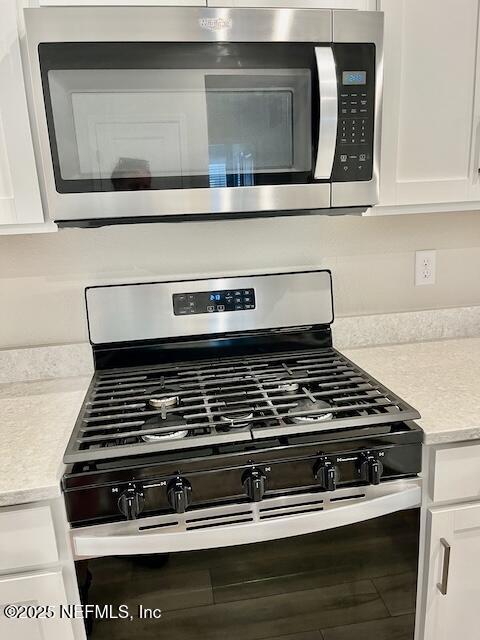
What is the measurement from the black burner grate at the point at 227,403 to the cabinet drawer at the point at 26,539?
0.12 meters

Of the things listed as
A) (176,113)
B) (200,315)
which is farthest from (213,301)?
(176,113)

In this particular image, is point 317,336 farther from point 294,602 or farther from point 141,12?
point 141,12

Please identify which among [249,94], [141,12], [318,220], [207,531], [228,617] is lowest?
[228,617]

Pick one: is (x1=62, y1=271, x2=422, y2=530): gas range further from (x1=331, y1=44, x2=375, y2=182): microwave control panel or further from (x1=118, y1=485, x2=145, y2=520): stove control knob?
(x1=331, y1=44, x2=375, y2=182): microwave control panel

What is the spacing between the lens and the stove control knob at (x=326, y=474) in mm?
1046

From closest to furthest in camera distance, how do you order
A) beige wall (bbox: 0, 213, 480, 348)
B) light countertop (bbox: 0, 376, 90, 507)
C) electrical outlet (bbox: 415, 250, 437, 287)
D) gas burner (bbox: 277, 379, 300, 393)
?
light countertop (bbox: 0, 376, 90, 507)
gas burner (bbox: 277, 379, 300, 393)
beige wall (bbox: 0, 213, 480, 348)
electrical outlet (bbox: 415, 250, 437, 287)

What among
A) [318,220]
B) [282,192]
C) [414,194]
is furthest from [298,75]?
[318,220]

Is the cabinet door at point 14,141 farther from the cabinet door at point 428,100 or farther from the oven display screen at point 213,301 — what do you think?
the cabinet door at point 428,100

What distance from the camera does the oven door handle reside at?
1005 mm

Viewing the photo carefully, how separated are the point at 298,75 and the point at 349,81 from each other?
12 centimetres

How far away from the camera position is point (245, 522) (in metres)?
1.05

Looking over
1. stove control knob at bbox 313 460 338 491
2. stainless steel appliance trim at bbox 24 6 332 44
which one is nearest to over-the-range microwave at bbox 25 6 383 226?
stainless steel appliance trim at bbox 24 6 332 44

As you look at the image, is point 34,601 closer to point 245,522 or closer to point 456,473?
point 245,522

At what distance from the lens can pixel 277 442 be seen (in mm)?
1062
